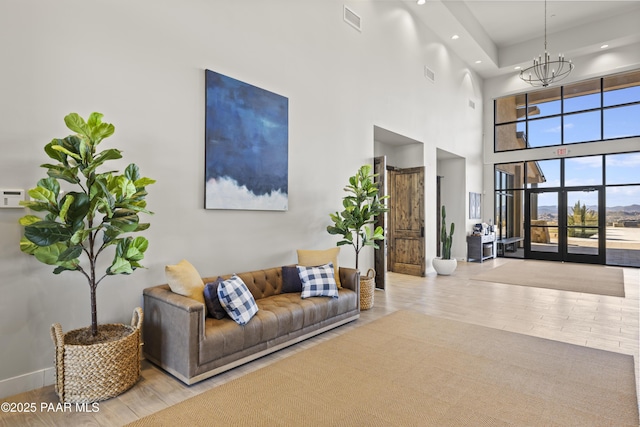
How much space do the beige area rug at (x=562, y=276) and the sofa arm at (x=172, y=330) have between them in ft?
20.7

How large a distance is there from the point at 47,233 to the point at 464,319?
4.48m

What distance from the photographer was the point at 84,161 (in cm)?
247

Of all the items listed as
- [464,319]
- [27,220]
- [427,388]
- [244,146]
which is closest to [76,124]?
[27,220]

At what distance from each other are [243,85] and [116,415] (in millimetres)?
3369

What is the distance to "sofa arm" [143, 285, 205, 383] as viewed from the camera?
268 cm

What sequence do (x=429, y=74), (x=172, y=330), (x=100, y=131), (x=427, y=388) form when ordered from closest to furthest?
(x=100, y=131)
(x=427, y=388)
(x=172, y=330)
(x=429, y=74)

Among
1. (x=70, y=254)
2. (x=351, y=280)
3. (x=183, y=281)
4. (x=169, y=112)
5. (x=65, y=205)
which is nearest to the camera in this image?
(x=65, y=205)

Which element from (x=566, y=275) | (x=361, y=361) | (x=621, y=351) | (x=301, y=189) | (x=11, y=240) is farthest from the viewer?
(x=566, y=275)

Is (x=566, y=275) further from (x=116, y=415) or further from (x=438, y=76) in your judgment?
(x=116, y=415)

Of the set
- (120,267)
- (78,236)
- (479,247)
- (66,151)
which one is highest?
(66,151)

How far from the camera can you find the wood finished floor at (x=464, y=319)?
2.41m

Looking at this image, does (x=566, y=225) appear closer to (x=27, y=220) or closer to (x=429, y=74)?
(x=429, y=74)

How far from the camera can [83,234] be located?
7.79ft

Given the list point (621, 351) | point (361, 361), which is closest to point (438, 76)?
point (621, 351)
